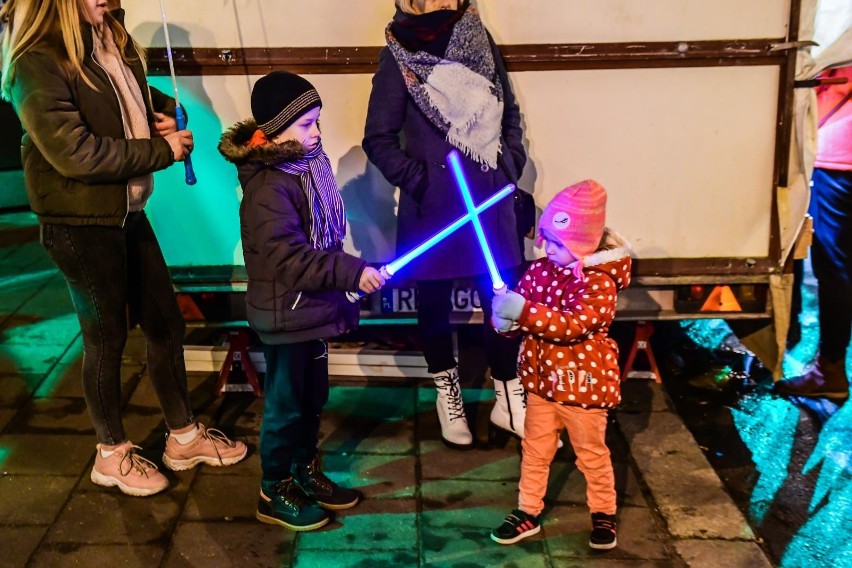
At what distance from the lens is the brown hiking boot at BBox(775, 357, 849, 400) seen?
4.79 meters

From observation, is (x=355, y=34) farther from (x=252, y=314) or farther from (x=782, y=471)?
(x=782, y=471)

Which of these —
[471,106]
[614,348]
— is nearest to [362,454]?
[614,348]

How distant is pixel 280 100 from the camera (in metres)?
3.15

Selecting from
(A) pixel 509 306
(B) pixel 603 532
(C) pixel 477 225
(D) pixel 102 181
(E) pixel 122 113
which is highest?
(E) pixel 122 113

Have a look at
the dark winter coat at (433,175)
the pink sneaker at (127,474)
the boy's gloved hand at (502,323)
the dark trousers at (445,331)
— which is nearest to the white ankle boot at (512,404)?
the dark trousers at (445,331)

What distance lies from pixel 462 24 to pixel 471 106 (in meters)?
0.35

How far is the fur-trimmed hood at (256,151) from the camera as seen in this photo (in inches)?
124

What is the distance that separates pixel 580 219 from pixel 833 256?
2.27m

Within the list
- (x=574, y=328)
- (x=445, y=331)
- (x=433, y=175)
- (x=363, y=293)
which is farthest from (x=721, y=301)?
(x=363, y=293)

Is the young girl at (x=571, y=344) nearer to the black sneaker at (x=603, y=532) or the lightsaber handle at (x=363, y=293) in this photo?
the black sneaker at (x=603, y=532)

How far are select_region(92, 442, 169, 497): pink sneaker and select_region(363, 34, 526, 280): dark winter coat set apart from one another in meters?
1.51

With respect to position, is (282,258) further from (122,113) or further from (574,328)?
(574,328)

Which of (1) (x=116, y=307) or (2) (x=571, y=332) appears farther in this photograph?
(1) (x=116, y=307)

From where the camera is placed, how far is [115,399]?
12.4ft
